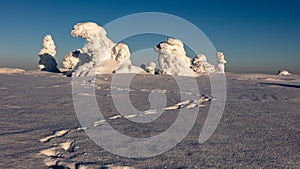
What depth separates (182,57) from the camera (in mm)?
30922

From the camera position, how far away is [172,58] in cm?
2786

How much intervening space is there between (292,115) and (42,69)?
96.0 feet

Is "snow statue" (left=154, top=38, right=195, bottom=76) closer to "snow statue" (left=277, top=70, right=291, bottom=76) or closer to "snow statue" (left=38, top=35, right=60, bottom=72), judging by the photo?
"snow statue" (left=277, top=70, right=291, bottom=76)

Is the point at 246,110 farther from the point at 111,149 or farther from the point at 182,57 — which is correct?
the point at 182,57

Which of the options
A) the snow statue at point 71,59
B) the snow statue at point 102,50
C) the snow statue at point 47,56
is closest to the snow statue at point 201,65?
the snow statue at point 102,50

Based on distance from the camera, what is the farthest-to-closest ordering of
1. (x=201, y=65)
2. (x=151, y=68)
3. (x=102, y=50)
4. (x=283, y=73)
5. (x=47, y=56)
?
(x=47, y=56) < (x=283, y=73) < (x=201, y=65) < (x=102, y=50) < (x=151, y=68)

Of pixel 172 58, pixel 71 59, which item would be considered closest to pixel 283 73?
pixel 172 58

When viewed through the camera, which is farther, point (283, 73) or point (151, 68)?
point (283, 73)

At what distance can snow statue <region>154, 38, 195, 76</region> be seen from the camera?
2731cm

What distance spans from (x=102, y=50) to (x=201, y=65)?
10119mm

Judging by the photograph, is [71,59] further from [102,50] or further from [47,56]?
[102,50]

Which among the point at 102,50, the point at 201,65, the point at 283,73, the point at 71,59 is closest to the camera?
the point at 102,50

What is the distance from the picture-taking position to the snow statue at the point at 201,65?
104ft

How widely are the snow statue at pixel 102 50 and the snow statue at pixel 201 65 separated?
7366 millimetres
